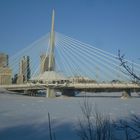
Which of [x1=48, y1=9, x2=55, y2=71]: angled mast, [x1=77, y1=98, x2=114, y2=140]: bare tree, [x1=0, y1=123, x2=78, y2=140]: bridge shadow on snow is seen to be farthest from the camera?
[x1=48, y1=9, x2=55, y2=71]: angled mast

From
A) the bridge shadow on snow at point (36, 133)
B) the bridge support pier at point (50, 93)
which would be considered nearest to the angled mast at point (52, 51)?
the bridge support pier at point (50, 93)

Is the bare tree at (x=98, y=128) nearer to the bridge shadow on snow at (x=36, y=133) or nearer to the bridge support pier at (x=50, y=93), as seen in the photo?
the bridge shadow on snow at (x=36, y=133)

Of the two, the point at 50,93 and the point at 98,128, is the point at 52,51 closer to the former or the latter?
the point at 50,93

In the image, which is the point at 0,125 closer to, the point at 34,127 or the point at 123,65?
the point at 34,127

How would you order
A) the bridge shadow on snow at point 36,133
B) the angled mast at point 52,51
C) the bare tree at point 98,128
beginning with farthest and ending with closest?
the angled mast at point 52,51
the bridge shadow on snow at point 36,133
the bare tree at point 98,128

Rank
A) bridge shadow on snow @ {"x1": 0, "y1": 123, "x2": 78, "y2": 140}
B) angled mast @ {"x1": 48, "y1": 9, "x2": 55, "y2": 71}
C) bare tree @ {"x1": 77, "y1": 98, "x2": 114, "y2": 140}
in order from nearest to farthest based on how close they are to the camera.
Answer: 1. bare tree @ {"x1": 77, "y1": 98, "x2": 114, "y2": 140}
2. bridge shadow on snow @ {"x1": 0, "y1": 123, "x2": 78, "y2": 140}
3. angled mast @ {"x1": 48, "y1": 9, "x2": 55, "y2": 71}

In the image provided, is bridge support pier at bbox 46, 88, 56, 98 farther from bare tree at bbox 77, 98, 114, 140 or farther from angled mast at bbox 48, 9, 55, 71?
bare tree at bbox 77, 98, 114, 140

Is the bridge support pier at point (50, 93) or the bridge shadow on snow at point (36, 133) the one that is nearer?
the bridge shadow on snow at point (36, 133)

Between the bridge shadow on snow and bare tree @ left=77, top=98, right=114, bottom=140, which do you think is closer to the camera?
bare tree @ left=77, top=98, right=114, bottom=140

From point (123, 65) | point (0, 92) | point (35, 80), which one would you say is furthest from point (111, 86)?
point (123, 65)

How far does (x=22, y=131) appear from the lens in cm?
1714

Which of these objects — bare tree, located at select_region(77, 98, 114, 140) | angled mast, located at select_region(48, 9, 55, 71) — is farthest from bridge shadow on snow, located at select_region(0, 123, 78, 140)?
angled mast, located at select_region(48, 9, 55, 71)

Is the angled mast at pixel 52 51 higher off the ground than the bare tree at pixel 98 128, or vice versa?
the angled mast at pixel 52 51

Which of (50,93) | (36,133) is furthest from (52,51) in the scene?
(36,133)
